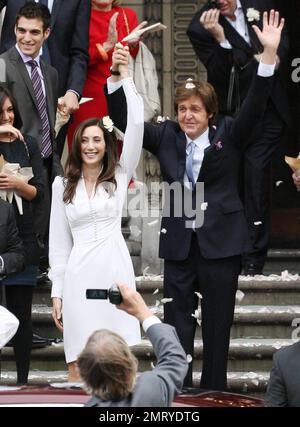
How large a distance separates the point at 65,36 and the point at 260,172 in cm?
183

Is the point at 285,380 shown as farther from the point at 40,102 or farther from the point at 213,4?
the point at 213,4

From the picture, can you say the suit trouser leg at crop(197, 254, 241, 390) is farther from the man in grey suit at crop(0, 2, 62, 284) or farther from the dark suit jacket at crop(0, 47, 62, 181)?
the dark suit jacket at crop(0, 47, 62, 181)

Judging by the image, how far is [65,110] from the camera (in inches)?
428

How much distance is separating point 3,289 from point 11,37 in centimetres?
250

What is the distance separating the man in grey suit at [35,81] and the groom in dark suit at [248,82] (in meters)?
1.30

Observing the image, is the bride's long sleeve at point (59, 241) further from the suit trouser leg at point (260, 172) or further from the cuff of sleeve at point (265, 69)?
the suit trouser leg at point (260, 172)

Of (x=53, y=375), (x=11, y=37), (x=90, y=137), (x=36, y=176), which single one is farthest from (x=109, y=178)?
(x=11, y=37)

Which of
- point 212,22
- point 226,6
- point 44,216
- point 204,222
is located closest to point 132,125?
point 204,222

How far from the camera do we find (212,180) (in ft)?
30.6

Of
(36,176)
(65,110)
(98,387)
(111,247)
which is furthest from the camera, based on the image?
(65,110)

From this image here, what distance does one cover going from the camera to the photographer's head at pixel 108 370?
5.94 metres

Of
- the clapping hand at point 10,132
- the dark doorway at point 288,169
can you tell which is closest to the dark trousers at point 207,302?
the clapping hand at point 10,132

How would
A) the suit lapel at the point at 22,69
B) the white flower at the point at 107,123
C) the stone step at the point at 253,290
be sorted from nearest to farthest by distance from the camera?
the white flower at the point at 107,123 → the suit lapel at the point at 22,69 → the stone step at the point at 253,290

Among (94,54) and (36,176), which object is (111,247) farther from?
(94,54)
